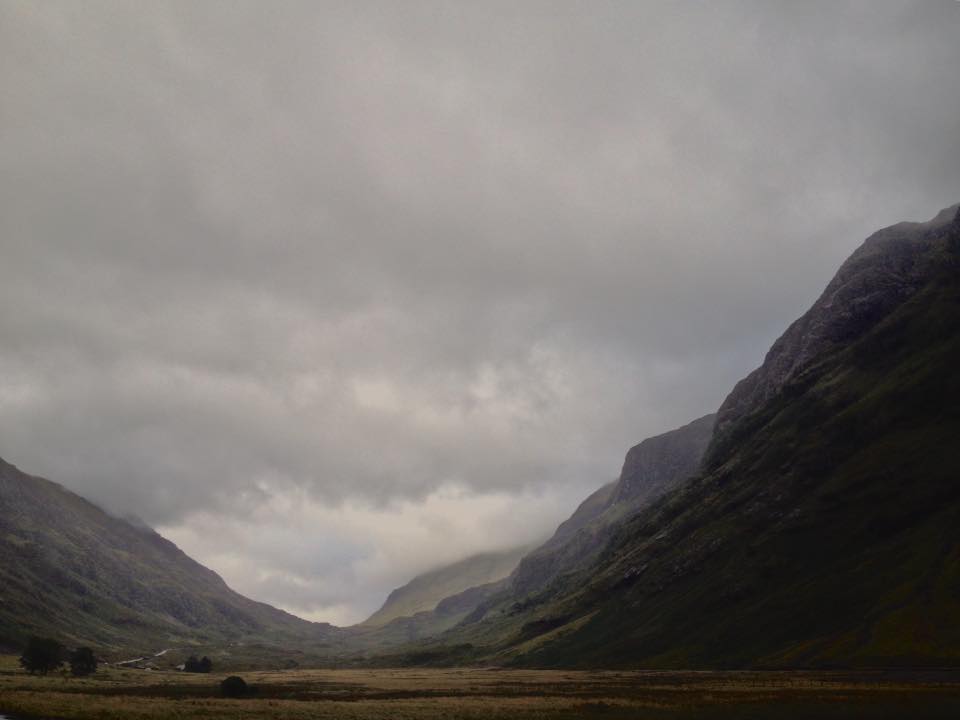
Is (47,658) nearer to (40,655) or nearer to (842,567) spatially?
(40,655)

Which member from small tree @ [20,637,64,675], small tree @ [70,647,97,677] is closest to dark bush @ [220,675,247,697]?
small tree @ [70,647,97,677]

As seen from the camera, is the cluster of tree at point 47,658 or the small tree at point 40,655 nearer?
the small tree at point 40,655

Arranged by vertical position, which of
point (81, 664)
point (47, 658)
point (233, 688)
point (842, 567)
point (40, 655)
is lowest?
point (842, 567)

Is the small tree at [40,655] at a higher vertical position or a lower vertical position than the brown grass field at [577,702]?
higher

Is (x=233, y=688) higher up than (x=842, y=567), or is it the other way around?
(x=233, y=688)

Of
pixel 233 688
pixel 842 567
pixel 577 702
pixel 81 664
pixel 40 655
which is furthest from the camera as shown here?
pixel 842 567

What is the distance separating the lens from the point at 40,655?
112125 mm

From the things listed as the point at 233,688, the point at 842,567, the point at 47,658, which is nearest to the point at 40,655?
the point at 47,658

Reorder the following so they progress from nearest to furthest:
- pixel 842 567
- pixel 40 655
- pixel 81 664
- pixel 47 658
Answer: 1. pixel 40 655
2. pixel 47 658
3. pixel 81 664
4. pixel 842 567

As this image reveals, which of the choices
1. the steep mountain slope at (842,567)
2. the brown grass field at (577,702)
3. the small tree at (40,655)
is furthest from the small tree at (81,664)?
the steep mountain slope at (842,567)

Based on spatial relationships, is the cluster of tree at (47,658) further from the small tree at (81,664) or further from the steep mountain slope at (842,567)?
the steep mountain slope at (842,567)

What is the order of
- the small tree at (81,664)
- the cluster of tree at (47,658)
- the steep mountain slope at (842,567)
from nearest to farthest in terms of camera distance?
the cluster of tree at (47,658) → the small tree at (81,664) → the steep mountain slope at (842,567)

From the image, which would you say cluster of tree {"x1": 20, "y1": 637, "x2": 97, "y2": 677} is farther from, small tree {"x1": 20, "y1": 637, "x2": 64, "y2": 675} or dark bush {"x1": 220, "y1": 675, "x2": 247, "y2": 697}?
dark bush {"x1": 220, "y1": 675, "x2": 247, "y2": 697}

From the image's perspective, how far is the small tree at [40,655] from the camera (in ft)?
367
